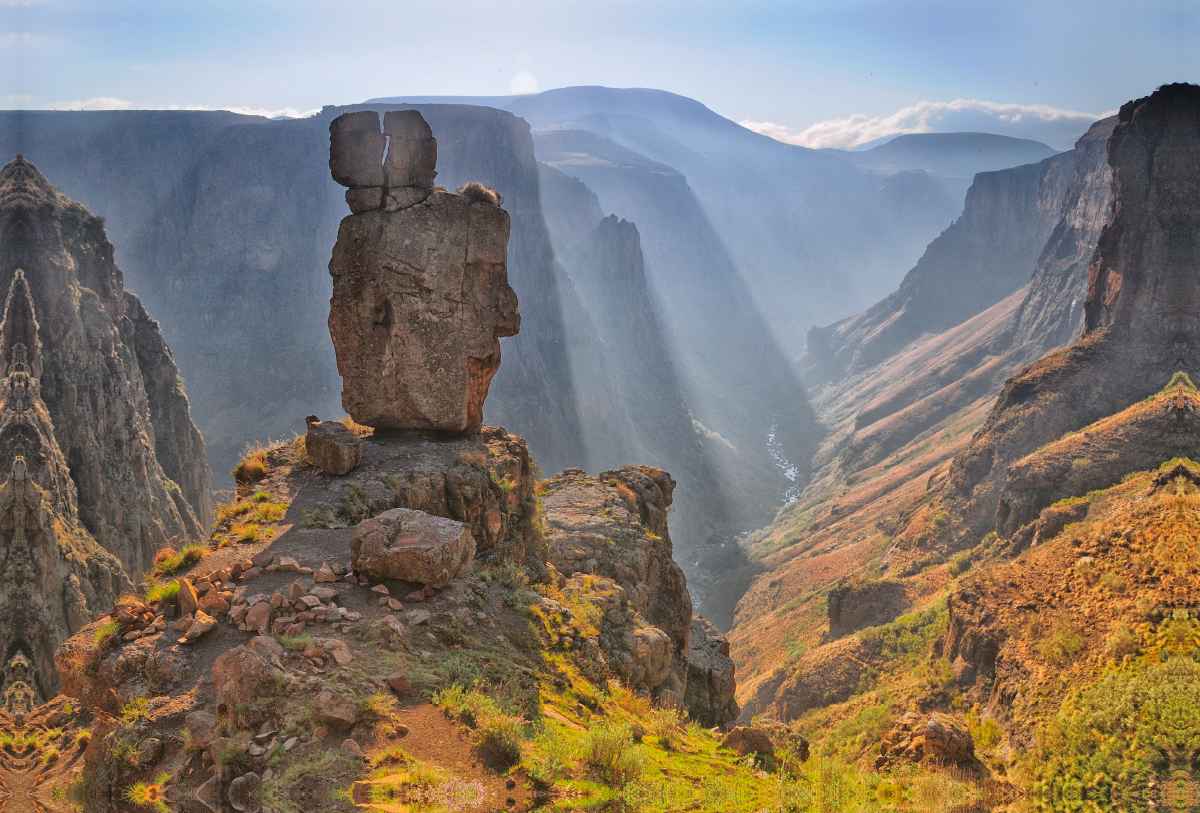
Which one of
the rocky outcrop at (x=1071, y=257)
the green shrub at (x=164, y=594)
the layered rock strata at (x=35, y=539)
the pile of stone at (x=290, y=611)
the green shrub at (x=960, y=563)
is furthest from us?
the rocky outcrop at (x=1071, y=257)

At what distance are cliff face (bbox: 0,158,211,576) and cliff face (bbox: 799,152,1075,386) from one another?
120 metres

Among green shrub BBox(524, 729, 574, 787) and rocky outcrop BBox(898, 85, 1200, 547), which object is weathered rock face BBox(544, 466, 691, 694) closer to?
green shrub BBox(524, 729, 574, 787)

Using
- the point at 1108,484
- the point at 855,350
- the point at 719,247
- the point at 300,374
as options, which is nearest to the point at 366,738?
the point at 1108,484

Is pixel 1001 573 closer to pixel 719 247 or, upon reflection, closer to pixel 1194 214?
pixel 1194 214

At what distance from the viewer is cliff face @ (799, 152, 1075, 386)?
11712cm

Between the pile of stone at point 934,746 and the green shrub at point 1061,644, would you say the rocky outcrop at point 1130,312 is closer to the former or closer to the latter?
the green shrub at point 1061,644

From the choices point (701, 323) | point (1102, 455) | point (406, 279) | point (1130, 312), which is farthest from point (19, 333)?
point (701, 323)

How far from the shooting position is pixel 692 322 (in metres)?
164

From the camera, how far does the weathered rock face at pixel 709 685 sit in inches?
698

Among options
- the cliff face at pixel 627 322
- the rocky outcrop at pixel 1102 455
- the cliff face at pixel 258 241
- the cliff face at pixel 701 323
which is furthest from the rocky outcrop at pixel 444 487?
the cliff face at pixel 627 322

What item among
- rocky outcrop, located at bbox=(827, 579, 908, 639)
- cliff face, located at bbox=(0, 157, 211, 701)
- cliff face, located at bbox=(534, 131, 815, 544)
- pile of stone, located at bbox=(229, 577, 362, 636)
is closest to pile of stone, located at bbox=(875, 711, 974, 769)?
pile of stone, located at bbox=(229, 577, 362, 636)

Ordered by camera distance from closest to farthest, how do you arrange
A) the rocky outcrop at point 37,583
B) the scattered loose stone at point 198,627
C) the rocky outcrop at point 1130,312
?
the scattered loose stone at point 198,627, the rocky outcrop at point 37,583, the rocky outcrop at point 1130,312

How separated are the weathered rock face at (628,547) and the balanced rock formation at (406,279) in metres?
4.38

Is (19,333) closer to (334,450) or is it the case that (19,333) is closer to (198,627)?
(334,450)
